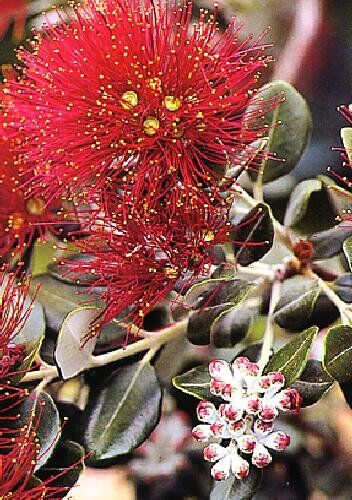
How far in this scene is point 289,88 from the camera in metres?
0.82

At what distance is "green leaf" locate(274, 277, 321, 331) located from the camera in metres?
0.76

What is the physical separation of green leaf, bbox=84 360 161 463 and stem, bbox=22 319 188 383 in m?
0.02

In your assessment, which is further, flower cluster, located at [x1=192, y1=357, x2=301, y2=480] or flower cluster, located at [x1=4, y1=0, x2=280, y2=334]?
flower cluster, located at [x1=4, y1=0, x2=280, y2=334]

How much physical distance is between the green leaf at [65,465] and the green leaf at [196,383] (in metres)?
0.11

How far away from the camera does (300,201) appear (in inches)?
32.3

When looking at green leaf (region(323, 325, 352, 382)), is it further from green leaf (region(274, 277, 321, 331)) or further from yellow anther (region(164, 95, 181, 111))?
yellow anther (region(164, 95, 181, 111))

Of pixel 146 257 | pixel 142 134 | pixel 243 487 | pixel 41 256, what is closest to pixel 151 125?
pixel 142 134

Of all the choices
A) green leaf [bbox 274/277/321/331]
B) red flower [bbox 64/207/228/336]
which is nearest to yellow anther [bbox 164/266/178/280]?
red flower [bbox 64/207/228/336]

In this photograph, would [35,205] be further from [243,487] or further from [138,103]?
[243,487]

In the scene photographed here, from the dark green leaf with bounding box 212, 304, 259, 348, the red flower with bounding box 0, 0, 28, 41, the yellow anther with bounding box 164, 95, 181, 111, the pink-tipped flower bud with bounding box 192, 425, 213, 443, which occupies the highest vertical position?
the red flower with bounding box 0, 0, 28, 41

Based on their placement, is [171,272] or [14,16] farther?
[14,16]

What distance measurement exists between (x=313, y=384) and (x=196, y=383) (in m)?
0.10

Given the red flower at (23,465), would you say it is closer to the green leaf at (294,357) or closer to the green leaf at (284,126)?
the green leaf at (294,357)

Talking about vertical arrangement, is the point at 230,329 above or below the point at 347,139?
below
